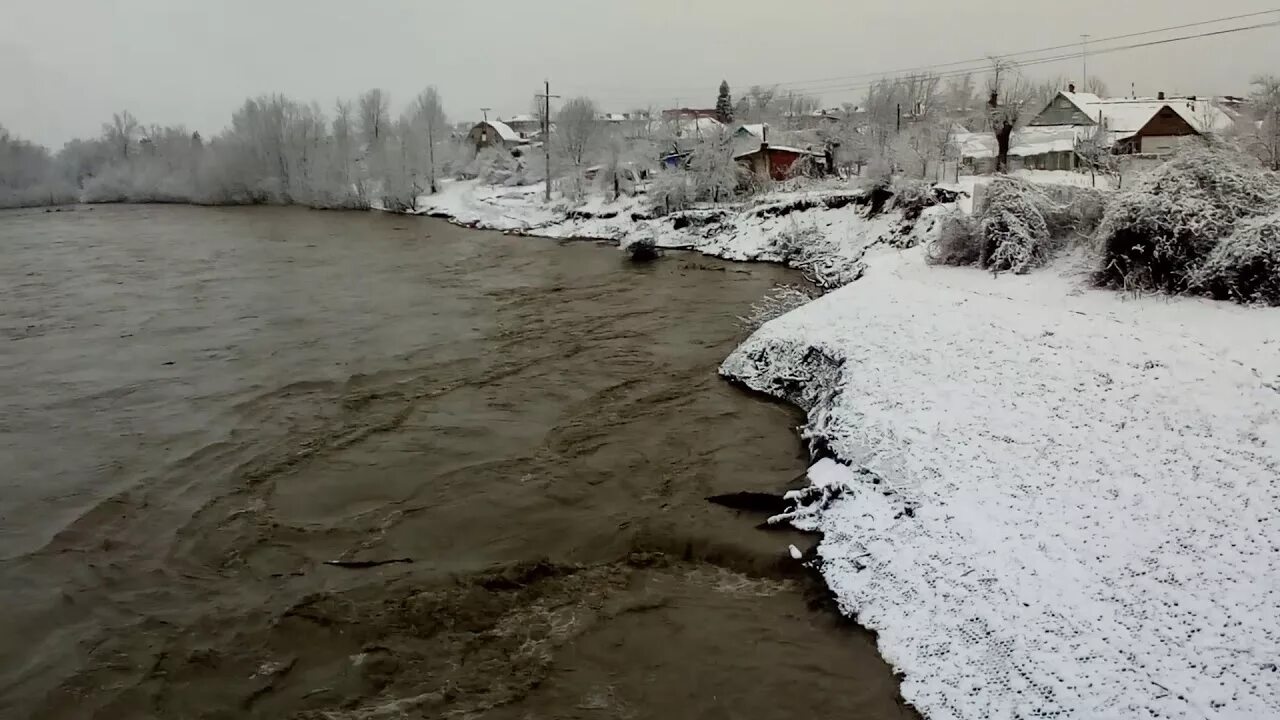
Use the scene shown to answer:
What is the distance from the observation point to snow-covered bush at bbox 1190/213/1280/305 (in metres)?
13.2

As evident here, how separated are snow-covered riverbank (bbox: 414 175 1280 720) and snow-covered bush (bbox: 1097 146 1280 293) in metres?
0.77

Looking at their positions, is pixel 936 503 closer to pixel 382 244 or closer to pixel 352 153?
pixel 382 244

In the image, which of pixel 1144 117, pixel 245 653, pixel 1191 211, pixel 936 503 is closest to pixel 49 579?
pixel 245 653

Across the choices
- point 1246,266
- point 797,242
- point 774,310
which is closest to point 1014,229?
point 1246,266

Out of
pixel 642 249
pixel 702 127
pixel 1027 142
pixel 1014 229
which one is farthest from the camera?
pixel 702 127

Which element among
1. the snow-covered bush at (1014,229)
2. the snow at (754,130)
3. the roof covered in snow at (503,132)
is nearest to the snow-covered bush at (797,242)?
the snow-covered bush at (1014,229)

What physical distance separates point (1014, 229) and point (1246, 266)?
21.2 ft

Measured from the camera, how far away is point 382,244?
45.4m

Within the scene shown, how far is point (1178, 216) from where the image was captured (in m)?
15.1

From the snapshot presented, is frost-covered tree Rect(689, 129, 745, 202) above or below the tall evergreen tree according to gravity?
below

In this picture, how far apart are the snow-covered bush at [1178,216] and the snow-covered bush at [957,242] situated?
5.00m

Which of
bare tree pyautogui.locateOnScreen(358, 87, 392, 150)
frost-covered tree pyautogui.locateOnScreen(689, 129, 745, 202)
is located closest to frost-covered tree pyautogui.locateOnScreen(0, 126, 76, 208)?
bare tree pyautogui.locateOnScreen(358, 87, 392, 150)

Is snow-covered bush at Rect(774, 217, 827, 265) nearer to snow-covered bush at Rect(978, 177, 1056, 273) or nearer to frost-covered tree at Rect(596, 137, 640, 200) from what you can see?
snow-covered bush at Rect(978, 177, 1056, 273)

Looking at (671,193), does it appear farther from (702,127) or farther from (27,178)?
(27,178)
